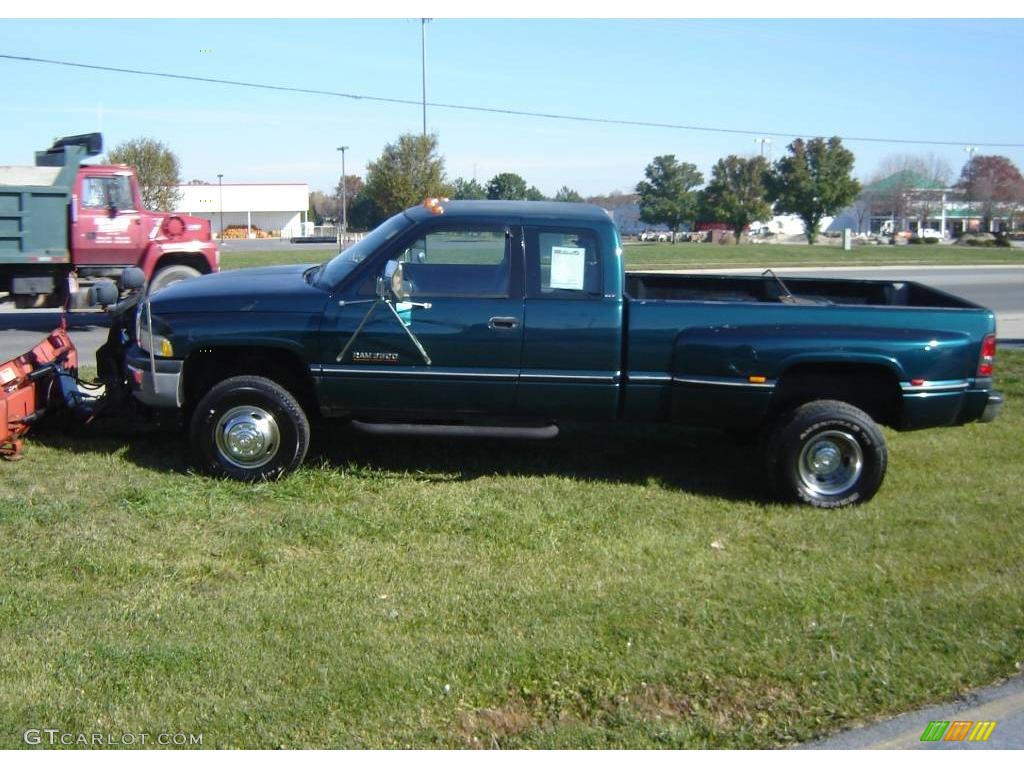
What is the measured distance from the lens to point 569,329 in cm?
655

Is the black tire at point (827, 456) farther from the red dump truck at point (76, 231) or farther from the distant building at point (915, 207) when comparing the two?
the distant building at point (915, 207)

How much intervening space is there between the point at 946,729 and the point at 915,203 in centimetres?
8007

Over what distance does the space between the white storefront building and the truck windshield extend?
238 feet

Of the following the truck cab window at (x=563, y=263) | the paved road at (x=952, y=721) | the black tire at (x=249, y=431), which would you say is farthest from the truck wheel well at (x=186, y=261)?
the paved road at (x=952, y=721)

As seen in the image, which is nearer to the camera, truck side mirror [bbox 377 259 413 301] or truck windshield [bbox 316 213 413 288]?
truck side mirror [bbox 377 259 413 301]

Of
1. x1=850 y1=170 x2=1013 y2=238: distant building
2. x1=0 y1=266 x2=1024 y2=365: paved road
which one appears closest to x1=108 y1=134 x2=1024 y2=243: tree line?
x1=850 y1=170 x2=1013 y2=238: distant building

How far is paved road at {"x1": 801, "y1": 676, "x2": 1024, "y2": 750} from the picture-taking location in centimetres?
382

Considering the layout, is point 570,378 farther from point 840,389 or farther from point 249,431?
point 249,431

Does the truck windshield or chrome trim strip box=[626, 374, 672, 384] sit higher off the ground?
the truck windshield

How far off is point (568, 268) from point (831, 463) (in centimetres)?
207

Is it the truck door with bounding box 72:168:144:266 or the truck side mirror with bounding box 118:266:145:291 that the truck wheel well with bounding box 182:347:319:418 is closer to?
the truck side mirror with bounding box 118:266:145:291

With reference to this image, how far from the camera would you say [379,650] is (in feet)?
14.3

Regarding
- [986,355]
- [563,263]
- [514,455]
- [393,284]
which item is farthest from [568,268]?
[986,355]

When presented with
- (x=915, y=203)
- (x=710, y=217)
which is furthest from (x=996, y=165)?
(x=710, y=217)
